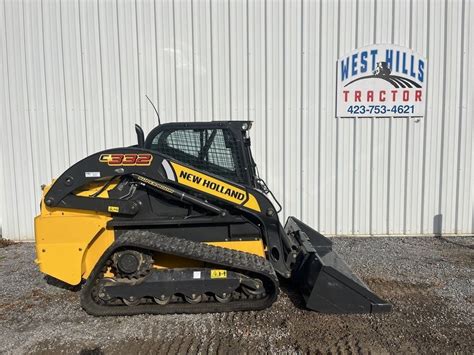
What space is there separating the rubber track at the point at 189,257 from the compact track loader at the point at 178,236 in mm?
10

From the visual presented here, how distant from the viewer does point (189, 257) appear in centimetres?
394

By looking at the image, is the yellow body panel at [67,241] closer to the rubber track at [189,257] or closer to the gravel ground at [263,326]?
the rubber track at [189,257]

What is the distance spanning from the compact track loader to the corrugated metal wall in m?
2.78

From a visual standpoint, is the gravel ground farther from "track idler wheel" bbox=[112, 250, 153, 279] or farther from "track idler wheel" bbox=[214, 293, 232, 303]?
"track idler wheel" bbox=[112, 250, 153, 279]

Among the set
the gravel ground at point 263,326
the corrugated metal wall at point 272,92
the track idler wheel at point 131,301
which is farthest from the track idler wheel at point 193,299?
the corrugated metal wall at point 272,92

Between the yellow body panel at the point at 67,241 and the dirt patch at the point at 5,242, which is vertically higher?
the yellow body panel at the point at 67,241

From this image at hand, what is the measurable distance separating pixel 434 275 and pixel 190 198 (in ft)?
11.1

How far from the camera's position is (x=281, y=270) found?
173 inches

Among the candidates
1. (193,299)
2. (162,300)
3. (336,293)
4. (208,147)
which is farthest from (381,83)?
(162,300)

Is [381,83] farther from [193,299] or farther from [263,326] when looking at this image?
[193,299]

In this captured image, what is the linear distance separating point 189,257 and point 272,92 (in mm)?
4051

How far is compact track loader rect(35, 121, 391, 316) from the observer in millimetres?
3998

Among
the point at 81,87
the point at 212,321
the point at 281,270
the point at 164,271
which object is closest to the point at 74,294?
the point at 164,271

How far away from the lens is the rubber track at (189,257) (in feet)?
13.0
